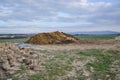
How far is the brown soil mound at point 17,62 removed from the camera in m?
12.8

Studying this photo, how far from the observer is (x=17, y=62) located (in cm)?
1371

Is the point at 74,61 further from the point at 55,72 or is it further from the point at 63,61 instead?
the point at 55,72

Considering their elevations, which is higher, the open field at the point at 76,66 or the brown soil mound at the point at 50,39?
the brown soil mound at the point at 50,39

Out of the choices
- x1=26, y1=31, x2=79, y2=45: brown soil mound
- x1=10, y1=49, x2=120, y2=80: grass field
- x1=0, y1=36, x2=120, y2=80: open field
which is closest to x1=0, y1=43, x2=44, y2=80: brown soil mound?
x1=0, y1=36, x2=120, y2=80: open field

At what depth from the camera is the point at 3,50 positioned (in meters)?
14.4

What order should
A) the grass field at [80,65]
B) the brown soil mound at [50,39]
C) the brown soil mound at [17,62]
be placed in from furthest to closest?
1. the brown soil mound at [50,39]
2. the grass field at [80,65]
3. the brown soil mound at [17,62]

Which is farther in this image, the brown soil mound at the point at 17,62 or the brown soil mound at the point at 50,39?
the brown soil mound at the point at 50,39

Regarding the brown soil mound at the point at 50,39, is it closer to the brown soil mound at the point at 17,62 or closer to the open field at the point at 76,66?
the open field at the point at 76,66

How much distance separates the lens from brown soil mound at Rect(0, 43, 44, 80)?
12820 mm

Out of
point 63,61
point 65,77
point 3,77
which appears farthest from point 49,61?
point 3,77

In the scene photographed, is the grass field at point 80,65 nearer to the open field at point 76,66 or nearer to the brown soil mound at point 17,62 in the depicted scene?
the open field at point 76,66

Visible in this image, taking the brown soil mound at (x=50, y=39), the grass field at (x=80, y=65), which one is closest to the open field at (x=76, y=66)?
the grass field at (x=80, y=65)

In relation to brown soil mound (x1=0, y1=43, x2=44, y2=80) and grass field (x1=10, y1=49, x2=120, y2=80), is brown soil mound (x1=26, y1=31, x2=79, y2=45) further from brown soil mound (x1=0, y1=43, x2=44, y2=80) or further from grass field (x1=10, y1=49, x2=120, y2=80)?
brown soil mound (x1=0, y1=43, x2=44, y2=80)

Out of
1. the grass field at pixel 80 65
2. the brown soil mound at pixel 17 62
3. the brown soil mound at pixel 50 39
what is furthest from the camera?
the brown soil mound at pixel 50 39
